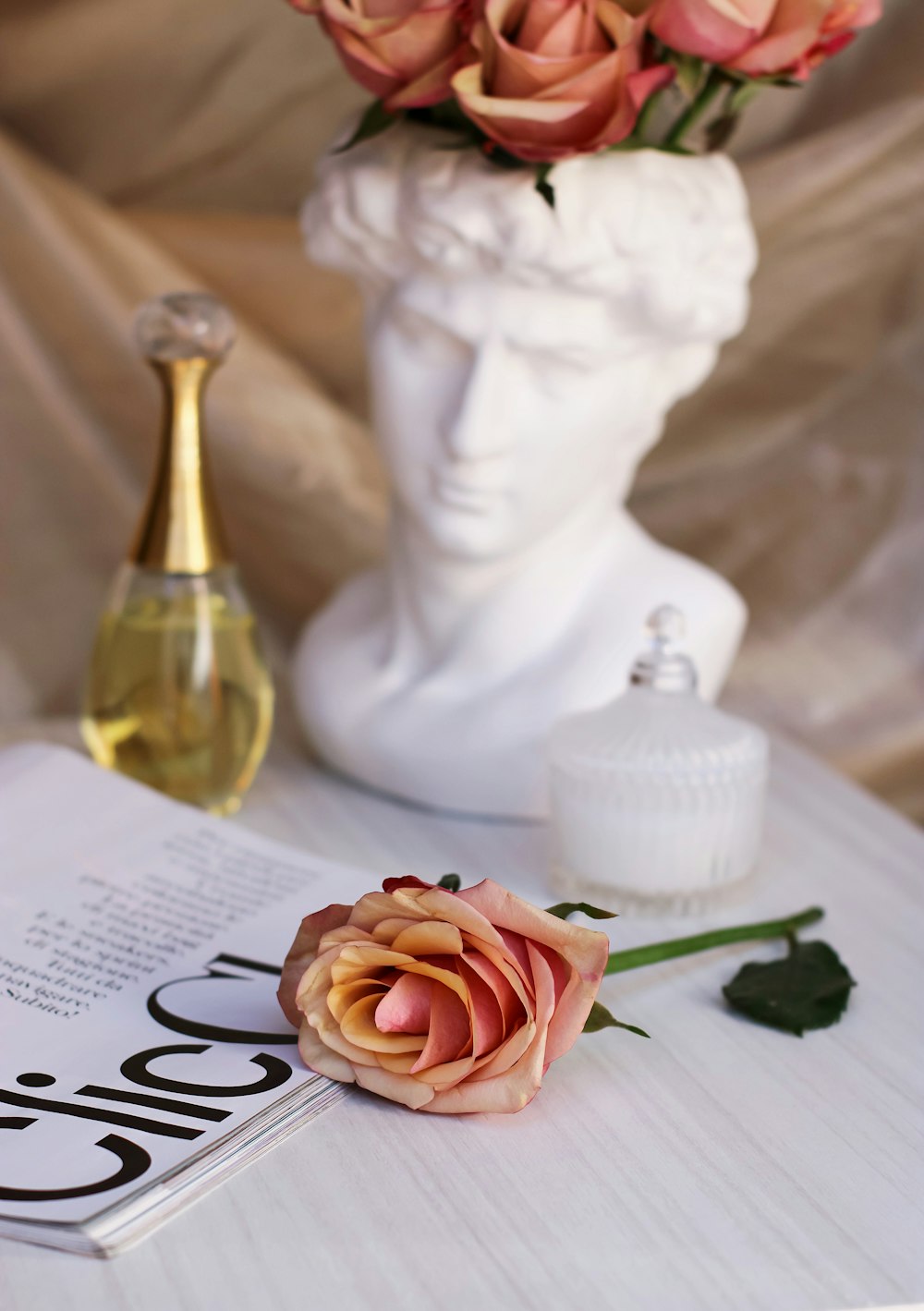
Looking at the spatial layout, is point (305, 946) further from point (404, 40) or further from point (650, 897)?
point (404, 40)

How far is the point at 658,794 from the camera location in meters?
0.71

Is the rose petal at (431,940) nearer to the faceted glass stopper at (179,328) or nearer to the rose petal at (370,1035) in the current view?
the rose petal at (370,1035)

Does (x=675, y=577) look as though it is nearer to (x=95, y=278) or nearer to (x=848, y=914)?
(x=848, y=914)

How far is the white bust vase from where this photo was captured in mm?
749

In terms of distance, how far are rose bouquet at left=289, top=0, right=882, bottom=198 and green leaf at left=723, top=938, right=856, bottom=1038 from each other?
0.37 meters

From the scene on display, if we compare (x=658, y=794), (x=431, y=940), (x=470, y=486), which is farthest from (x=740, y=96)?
(x=431, y=940)

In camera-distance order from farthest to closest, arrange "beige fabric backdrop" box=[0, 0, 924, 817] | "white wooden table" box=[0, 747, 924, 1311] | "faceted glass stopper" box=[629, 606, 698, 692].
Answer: "beige fabric backdrop" box=[0, 0, 924, 817], "faceted glass stopper" box=[629, 606, 698, 692], "white wooden table" box=[0, 747, 924, 1311]

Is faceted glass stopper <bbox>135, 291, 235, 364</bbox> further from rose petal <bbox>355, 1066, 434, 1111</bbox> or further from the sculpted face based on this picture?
rose petal <bbox>355, 1066, 434, 1111</bbox>

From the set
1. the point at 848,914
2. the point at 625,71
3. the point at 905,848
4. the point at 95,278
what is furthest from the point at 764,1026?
the point at 95,278

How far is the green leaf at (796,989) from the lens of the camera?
632mm

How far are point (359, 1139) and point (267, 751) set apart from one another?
1.50 feet

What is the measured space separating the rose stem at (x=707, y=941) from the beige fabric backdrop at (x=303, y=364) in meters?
0.53

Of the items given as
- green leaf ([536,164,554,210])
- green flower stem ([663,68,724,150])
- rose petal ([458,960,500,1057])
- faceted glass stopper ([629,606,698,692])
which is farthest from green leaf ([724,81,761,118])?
rose petal ([458,960,500,1057])

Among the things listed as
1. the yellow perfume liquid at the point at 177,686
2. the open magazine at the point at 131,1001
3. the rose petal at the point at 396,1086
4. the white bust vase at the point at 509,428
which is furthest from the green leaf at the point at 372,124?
the rose petal at the point at 396,1086
